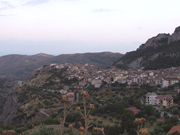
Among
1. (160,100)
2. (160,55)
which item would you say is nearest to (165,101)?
(160,100)

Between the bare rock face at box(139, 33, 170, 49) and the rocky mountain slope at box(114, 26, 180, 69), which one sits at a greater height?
the bare rock face at box(139, 33, 170, 49)

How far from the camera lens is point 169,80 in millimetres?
37969

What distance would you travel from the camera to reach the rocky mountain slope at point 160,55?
5819 cm

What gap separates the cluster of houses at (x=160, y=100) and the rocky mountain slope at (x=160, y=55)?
27.4 metres

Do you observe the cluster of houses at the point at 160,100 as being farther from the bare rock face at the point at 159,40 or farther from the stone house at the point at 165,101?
the bare rock face at the point at 159,40

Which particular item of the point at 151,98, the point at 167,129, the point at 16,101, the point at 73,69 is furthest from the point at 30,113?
the point at 73,69

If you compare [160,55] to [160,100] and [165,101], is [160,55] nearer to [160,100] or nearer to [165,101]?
[160,100]

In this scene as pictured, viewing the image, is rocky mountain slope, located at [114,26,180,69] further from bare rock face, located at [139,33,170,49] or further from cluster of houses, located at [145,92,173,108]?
cluster of houses, located at [145,92,173,108]

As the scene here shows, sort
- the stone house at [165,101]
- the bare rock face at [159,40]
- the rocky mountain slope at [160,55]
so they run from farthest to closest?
the bare rock face at [159,40] → the rocky mountain slope at [160,55] → the stone house at [165,101]

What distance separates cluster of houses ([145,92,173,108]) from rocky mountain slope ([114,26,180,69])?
27380mm

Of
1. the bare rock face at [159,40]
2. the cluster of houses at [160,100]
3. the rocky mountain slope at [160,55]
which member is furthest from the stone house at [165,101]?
the bare rock face at [159,40]

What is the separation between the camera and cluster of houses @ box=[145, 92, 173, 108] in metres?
27.4

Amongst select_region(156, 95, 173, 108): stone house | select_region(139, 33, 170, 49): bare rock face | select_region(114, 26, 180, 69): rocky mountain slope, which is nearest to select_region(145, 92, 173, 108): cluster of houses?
select_region(156, 95, 173, 108): stone house

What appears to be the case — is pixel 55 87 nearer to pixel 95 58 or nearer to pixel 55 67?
pixel 55 67
